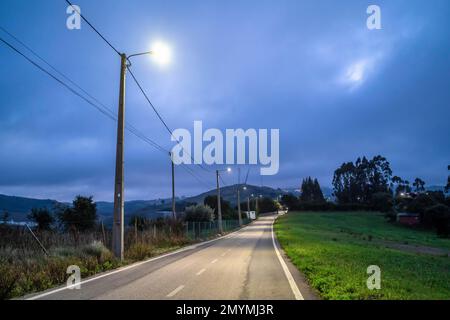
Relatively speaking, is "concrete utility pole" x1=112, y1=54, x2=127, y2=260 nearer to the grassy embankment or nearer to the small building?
the grassy embankment

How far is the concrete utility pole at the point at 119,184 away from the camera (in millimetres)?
19266

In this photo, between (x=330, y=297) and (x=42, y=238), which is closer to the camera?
(x=330, y=297)

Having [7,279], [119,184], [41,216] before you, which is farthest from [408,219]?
[7,279]

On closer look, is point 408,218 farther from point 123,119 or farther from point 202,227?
point 123,119

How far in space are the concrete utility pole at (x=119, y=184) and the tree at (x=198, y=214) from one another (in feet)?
131

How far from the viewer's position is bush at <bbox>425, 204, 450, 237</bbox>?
78.6m

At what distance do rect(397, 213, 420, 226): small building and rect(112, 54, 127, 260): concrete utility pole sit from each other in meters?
87.1

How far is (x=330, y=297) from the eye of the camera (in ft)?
31.0

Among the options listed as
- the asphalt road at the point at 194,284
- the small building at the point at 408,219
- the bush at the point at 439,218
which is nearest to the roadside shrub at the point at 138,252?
the asphalt road at the point at 194,284

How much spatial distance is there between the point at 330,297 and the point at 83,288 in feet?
21.4

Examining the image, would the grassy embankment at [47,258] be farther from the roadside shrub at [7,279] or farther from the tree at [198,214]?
the tree at [198,214]
